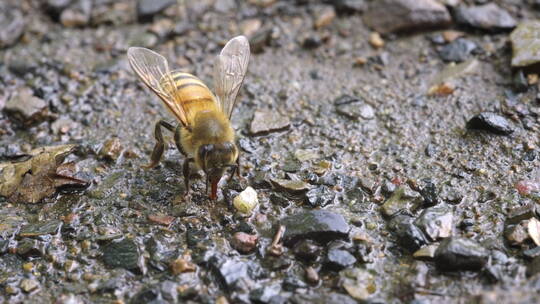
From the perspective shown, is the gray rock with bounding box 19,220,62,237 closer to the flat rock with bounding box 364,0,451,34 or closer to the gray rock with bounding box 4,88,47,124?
the gray rock with bounding box 4,88,47,124

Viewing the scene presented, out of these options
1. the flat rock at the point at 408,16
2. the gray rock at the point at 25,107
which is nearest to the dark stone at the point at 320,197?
the flat rock at the point at 408,16

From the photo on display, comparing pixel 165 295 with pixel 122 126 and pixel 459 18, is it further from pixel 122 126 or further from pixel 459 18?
pixel 459 18

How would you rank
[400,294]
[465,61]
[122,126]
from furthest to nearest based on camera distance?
[465,61]
[122,126]
[400,294]

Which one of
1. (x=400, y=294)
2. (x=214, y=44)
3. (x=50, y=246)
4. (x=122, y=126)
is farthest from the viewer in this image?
(x=214, y=44)

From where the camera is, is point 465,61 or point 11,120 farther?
point 465,61

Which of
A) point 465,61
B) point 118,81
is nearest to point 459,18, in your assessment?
point 465,61

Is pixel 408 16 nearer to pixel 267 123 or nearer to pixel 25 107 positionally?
pixel 267 123

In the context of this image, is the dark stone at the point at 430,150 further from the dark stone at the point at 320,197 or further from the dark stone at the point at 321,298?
the dark stone at the point at 321,298
